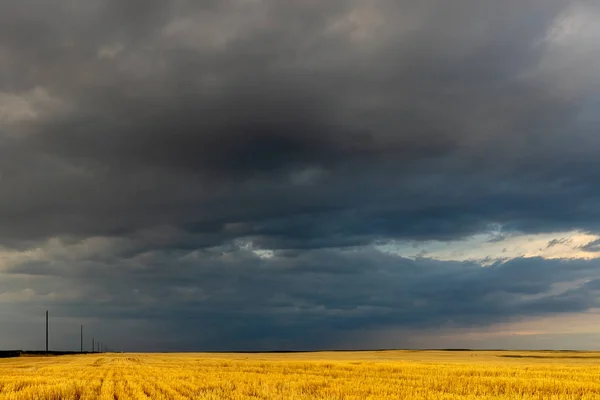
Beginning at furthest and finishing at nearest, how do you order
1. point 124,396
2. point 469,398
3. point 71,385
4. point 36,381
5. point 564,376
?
1. point 564,376
2. point 36,381
3. point 71,385
4. point 124,396
5. point 469,398

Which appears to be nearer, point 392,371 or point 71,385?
point 71,385

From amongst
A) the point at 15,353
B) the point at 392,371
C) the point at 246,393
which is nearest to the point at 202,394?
the point at 246,393

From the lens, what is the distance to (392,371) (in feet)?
148

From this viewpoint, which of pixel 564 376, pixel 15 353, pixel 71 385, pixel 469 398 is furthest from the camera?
pixel 15 353

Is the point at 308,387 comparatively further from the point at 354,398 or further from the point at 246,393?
the point at 354,398

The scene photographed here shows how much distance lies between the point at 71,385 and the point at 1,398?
7.41 metres

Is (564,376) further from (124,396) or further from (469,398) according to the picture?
(124,396)

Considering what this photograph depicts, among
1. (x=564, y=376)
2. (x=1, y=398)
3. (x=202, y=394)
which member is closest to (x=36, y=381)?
(x=1, y=398)

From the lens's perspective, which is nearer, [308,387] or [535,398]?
[535,398]

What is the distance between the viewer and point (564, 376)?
39.5m

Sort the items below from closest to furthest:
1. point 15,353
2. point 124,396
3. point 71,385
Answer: point 124,396 → point 71,385 → point 15,353

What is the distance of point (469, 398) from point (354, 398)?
172 inches

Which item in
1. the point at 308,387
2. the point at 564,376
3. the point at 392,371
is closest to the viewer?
the point at 308,387

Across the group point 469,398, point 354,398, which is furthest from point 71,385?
point 469,398
